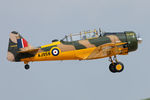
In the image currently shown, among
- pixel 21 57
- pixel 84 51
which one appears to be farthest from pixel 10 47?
pixel 84 51

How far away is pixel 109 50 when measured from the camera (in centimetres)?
5544

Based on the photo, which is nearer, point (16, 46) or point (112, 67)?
point (16, 46)

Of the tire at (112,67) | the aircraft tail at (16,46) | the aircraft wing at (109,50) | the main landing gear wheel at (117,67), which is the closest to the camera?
the aircraft wing at (109,50)

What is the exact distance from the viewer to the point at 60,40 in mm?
55656

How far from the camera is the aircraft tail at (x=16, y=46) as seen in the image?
182 feet

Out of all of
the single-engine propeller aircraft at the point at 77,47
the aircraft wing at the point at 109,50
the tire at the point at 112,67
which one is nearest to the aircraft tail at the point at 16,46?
the single-engine propeller aircraft at the point at 77,47

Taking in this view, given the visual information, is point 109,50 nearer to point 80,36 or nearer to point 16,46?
point 80,36

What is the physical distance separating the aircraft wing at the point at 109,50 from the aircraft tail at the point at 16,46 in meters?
4.07

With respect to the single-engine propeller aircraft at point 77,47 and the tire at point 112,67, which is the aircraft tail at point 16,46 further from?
the tire at point 112,67

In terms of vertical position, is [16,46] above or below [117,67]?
above

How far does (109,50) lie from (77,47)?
2001 mm

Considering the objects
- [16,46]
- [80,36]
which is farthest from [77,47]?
[16,46]

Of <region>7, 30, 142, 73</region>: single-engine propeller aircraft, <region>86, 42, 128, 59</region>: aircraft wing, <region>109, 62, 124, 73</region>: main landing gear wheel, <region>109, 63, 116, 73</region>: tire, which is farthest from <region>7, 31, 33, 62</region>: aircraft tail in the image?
<region>109, 62, 124, 73</region>: main landing gear wheel

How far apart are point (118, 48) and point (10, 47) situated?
674cm
